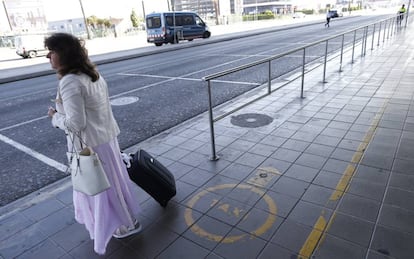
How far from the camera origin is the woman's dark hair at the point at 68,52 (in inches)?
82.7

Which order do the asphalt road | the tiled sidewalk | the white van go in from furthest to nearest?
the white van → the asphalt road → the tiled sidewalk

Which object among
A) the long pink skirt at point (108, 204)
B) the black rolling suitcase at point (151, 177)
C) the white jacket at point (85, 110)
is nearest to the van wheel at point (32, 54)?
the black rolling suitcase at point (151, 177)

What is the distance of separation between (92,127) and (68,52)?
1.85ft

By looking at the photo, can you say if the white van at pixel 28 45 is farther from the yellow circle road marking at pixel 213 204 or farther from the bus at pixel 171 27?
the yellow circle road marking at pixel 213 204

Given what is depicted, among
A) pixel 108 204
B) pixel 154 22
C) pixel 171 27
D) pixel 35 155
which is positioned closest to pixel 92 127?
pixel 108 204

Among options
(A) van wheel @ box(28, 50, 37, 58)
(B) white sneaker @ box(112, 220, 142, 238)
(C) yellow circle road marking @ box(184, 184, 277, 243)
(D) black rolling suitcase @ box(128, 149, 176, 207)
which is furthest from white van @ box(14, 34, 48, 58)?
A: (B) white sneaker @ box(112, 220, 142, 238)

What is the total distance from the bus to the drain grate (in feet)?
60.3

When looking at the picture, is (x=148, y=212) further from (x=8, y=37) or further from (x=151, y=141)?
(x=8, y=37)

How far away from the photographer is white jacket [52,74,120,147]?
6.92 feet

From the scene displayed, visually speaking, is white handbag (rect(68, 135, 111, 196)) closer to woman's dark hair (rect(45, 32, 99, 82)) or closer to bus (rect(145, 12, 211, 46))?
woman's dark hair (rect(45, 32, 99, 82))

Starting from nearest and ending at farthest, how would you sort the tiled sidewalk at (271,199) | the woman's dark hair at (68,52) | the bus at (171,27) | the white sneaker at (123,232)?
the woman's dark hair at (68,52) < the tiled sidewalk at (271,199) < the white sneaker at (123,232) < the bus at (171,27)

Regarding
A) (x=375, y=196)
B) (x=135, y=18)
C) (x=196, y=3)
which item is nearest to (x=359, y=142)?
(x=375, y=196)

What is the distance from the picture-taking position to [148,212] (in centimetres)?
311

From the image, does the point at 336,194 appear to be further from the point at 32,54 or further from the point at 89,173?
the point at 32,54
